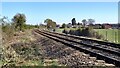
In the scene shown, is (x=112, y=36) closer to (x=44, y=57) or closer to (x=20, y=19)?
(x=20, y=19)

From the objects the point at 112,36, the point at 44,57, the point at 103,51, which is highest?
the point at 44,57

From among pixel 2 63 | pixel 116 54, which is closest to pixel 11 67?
pixel 2 63

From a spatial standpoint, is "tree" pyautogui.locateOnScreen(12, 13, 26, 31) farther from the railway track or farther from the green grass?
the railway track

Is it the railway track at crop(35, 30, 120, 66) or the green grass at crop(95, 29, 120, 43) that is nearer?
the railway track at crop(35, 30, 120, 66)

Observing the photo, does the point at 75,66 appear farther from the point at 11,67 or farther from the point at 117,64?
the point at 11,67

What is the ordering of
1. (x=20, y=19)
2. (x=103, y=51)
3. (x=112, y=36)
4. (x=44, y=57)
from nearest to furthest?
(x=44, y=57) → (x=103, y=51) → (x=112, y=36) → (x=20, y=19)

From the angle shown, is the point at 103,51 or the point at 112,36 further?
the point at 112,36

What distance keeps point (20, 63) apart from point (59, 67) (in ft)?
7.04

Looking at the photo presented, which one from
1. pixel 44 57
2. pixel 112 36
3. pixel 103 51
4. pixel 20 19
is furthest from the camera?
pixel 20 19

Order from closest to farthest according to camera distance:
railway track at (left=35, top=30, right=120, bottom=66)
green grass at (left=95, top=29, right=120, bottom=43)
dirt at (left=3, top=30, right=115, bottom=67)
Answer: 1. dirt at (left=3, top=30, right=115, bottom=67)
2. railway track at (left=35, top=30, right=120, bottom=66)
3. green grass at (left=95, top=29, right=120, bottom=43)

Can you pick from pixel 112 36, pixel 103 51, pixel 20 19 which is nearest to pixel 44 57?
pixel 103 51

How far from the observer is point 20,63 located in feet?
44.0

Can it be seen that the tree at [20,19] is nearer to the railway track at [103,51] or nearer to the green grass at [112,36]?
the green grass at [112,36]

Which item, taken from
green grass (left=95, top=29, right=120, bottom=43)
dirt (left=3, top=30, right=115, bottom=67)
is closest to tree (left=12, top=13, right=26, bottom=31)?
green grass (left=95, top=29, right=120, bottom=43)
